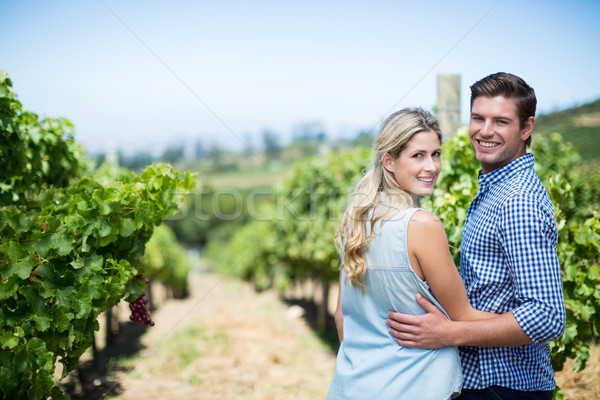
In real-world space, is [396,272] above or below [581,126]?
below

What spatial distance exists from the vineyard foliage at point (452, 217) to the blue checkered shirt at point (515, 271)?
0.84 metres

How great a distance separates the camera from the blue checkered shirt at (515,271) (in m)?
1.63

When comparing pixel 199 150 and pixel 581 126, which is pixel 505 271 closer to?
pixel 581 126

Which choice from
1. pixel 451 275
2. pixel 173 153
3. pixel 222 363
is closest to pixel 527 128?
pixel 451 275

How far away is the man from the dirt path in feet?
13.9

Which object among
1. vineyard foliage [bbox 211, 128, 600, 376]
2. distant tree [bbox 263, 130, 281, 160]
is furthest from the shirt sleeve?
distant tree [bbox 263, 130, 281, 160]

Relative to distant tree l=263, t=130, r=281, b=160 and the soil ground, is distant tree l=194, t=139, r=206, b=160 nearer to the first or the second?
distant tree l=263, t=130, r=281, b=160

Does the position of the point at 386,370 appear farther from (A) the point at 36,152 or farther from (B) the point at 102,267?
(A) the point at 36,152

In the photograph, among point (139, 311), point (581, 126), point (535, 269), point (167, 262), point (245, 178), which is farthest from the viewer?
point (245, 178)

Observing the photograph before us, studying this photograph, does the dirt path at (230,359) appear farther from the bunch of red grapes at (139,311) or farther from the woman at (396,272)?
the woman at (396,272)

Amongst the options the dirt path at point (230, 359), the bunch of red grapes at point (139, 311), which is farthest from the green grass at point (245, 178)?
the bunch of red grapes at point (139, 311)

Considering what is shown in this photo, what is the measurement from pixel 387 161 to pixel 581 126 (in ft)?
46.9

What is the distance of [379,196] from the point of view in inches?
75.9

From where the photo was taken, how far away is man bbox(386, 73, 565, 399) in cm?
164
